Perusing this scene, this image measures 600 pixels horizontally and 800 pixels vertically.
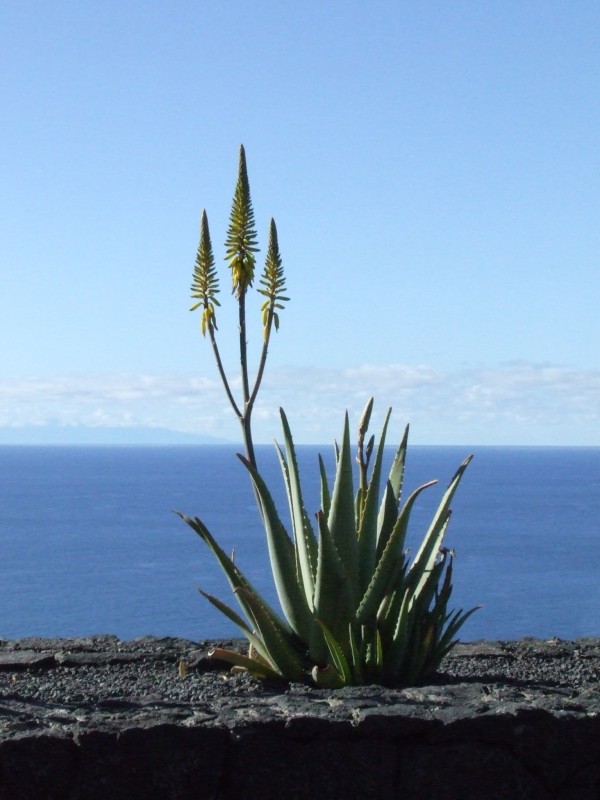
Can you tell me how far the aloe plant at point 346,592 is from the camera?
4.41 meters

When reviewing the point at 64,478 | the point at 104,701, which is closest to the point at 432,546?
the point at 104,701

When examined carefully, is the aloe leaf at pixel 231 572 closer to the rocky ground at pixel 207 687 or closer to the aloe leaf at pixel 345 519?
the rocky ground at pixel 207 687

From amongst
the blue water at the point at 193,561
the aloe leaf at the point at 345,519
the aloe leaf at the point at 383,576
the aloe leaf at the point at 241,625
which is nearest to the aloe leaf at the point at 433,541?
the aloe leaf at the point at 383,576

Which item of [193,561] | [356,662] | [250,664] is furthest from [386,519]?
[193,561]

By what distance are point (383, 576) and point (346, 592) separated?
179 mm

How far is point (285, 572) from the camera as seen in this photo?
461 cm

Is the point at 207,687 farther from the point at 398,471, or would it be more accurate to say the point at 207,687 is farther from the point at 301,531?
the point at 398,471

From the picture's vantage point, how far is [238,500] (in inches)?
4171

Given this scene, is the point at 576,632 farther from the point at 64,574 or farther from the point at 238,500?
the point at 238,500

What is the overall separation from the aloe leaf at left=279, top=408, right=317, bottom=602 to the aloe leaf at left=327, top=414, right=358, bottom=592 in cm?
12

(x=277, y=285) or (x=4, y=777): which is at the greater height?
(x=277, y=285)

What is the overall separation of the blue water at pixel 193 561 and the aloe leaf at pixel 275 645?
15.1m

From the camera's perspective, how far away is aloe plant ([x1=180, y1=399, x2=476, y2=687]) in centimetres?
441

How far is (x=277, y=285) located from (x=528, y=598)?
48459 mm
